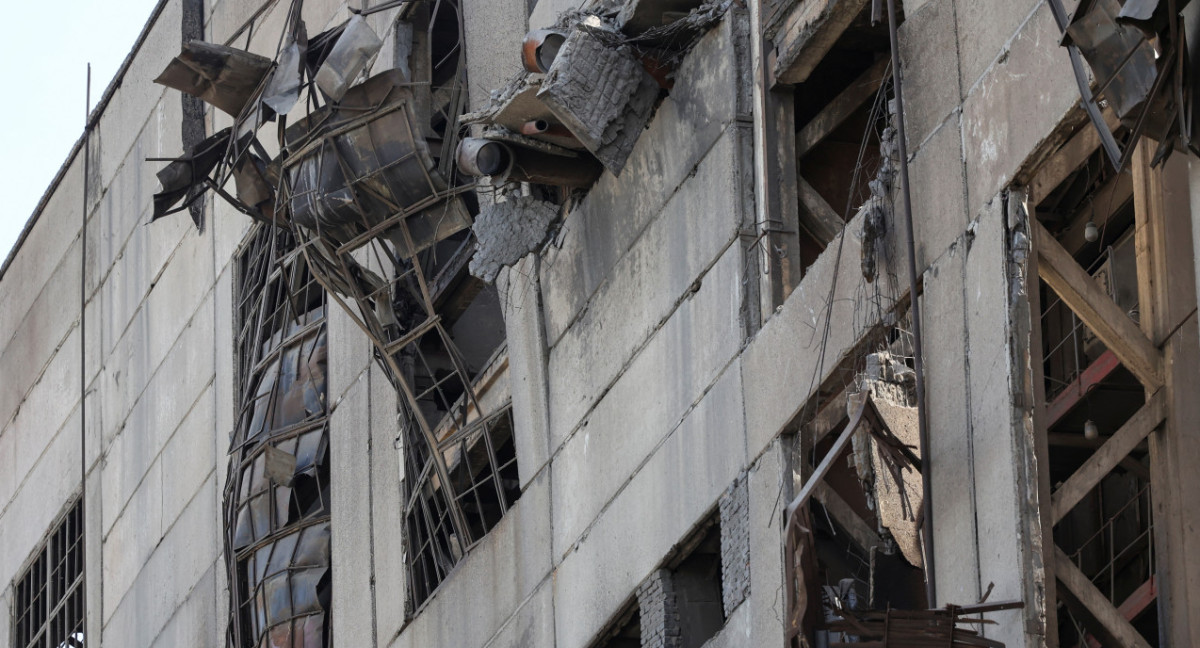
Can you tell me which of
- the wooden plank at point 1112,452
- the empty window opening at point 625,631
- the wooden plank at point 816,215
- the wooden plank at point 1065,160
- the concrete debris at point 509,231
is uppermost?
the concrete debris at point 509,231

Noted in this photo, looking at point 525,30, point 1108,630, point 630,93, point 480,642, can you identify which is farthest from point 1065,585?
point 525,30

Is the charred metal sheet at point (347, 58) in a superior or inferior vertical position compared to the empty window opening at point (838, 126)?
superior

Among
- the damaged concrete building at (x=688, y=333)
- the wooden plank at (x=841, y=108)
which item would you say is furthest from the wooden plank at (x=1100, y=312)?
the wooden plank at (x=841, y=108)

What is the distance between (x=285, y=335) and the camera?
2250 cm

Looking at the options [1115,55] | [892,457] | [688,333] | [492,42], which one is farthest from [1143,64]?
[492,42]

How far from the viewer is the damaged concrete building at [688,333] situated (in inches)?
442

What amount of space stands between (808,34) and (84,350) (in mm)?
17813

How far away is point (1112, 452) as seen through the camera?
11352 millimetres

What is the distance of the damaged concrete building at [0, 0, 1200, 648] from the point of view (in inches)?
442

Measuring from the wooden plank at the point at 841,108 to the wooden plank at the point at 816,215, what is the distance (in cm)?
26

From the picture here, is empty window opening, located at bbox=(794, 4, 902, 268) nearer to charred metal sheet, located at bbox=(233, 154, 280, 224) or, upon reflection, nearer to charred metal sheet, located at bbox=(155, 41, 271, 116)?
charred metal sheet, located at bbox=(155, 41, 271, 116)

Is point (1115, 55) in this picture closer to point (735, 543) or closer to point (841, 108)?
point (841, 108)

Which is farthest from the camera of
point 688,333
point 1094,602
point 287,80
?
point 287,80

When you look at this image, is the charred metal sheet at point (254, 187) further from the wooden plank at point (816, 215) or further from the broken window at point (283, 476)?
the wooden plank at point (816, 215)
